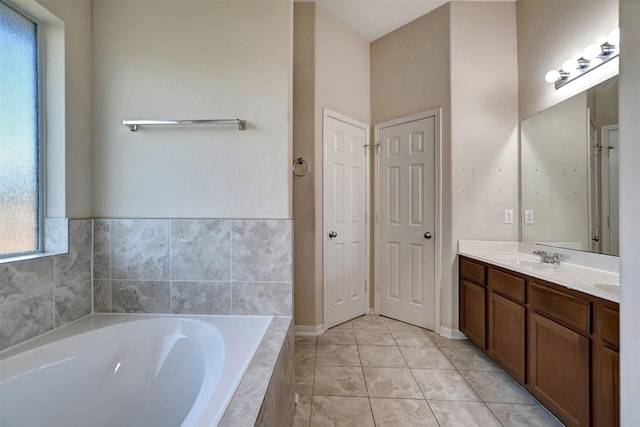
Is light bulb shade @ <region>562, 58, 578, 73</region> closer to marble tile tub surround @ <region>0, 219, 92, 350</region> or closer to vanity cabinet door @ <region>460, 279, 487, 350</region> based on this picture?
vanity cabinet door @ <region>460, 279, 487, 350</region>

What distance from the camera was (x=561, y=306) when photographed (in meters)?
1.29

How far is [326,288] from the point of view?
95.1 inches

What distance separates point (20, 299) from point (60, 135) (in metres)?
0.77

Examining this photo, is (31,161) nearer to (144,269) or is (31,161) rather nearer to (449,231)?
(144,269)

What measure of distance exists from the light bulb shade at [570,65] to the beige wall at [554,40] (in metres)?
0.08

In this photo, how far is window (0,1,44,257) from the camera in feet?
3.69

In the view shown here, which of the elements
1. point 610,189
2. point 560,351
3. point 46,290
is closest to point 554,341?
point 560,351

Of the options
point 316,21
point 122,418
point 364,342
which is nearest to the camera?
point 122,418

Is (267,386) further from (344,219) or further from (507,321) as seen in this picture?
(344,219)

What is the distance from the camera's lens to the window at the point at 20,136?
113 centimetres

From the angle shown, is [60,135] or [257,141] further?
[257,141]

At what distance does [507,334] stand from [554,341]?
0.35 meters

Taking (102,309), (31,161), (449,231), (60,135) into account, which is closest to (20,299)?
(102,309)

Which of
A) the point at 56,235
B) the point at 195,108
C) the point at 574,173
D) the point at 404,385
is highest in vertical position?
the point at 195,108
